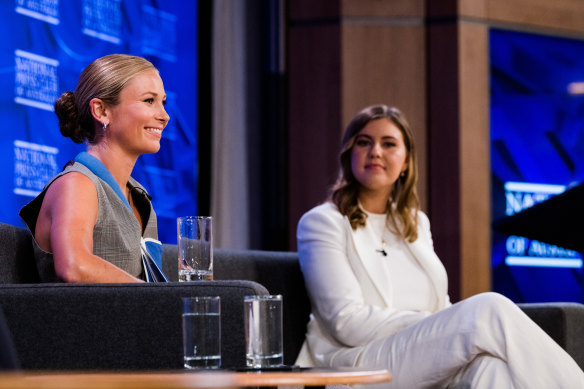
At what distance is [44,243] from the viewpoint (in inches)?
88.3

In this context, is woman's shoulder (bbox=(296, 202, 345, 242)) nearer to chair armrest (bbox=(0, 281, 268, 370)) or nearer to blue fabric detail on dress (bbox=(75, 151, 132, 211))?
blue fabric detail on dress (bbox=(75, 151, 132, 211))

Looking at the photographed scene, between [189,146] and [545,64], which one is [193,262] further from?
[545,64]

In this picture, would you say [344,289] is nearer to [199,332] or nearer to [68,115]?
[68,115]

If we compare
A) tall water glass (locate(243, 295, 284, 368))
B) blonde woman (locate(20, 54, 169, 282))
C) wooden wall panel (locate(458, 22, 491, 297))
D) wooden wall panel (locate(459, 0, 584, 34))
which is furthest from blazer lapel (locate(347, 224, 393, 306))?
wooden wall panel (locate(459, 0, 584, 34))

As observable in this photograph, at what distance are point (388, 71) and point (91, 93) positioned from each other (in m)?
3.47

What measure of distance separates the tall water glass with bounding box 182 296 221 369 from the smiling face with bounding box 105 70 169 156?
100cm

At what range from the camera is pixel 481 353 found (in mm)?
2482

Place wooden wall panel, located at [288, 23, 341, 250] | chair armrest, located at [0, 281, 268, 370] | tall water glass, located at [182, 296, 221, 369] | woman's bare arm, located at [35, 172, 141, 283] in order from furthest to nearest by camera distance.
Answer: wooden wall panel, located at [288, 23, 341, 250] < woman's bare arm, located at [35, 172, 141, 283] < chair armrest, located at [0, 281, 268, 370] < tall water glass, located at [182, 296, 221, 369]

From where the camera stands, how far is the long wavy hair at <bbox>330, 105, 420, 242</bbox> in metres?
3.25

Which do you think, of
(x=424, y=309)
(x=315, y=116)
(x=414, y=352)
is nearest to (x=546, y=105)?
(x=315, y=116)

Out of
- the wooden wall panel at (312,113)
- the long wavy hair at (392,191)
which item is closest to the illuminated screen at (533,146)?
the wooden wall panel at (312,113)

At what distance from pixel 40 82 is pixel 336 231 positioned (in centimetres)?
147

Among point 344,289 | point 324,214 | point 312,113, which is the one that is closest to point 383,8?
point 312,113

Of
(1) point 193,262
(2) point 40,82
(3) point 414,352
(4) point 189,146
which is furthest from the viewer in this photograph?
(4) point 189,146
